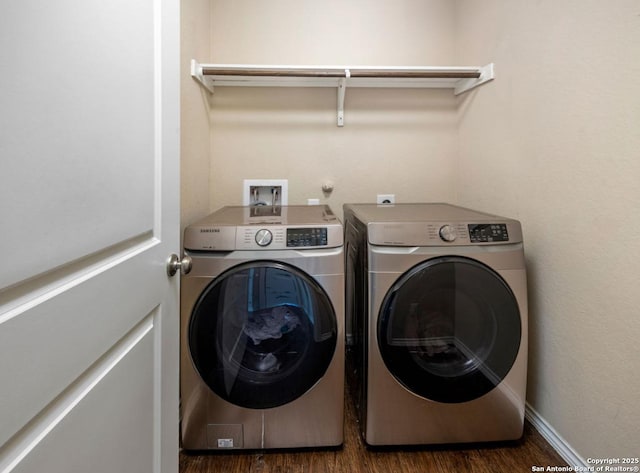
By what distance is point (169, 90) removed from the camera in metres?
0.86

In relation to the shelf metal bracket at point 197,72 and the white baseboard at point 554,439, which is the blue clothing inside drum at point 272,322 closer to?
the white baseboard at point 554,439

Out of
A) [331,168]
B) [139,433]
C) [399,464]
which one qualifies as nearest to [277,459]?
[399,464]

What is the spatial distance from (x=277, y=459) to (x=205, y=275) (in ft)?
2.46

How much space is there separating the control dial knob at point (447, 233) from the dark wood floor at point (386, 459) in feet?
2.73

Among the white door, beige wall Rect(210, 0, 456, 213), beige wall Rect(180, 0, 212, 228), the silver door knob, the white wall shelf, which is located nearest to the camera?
the white door

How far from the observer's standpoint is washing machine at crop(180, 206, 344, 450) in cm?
114

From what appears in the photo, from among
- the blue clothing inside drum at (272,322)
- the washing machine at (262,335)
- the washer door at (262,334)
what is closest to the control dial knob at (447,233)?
the washing machine at (262,335)

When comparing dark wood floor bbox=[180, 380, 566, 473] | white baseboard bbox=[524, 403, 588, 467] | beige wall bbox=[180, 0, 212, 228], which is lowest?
dark wood floor bbox=[180, 380, 566, 473]

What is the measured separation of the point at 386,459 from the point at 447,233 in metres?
0.89

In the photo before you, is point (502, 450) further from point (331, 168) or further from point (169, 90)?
point (169, 90)

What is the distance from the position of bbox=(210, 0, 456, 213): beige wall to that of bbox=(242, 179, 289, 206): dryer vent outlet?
0.03 meters

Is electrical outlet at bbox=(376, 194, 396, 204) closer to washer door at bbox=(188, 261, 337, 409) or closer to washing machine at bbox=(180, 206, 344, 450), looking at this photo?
washing machine at bbox=(180, 206, 344, 450)

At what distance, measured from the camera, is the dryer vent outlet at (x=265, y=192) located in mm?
1886

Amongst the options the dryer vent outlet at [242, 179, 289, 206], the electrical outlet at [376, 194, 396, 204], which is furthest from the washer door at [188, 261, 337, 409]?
the electrical outlet at [376, 194, 396, 204]
